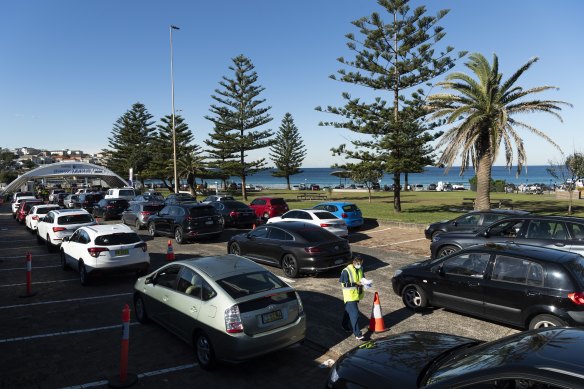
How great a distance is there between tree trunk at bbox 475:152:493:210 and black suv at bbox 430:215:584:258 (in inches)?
411

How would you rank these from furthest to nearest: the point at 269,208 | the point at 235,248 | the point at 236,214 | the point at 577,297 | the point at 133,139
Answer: the point at 133,139 < the point at 269,208 < the point at 236,214 < the point at 235,248 < the point at 577,297

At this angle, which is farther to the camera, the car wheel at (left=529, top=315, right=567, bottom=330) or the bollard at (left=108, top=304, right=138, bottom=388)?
the car wheel at (left=529, top=315, right=567, bottom=330)

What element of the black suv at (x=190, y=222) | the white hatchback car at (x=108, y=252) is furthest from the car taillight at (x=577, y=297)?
the black suv at (x=190, y=222)

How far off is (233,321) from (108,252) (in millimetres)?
6353

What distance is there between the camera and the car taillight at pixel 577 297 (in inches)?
252

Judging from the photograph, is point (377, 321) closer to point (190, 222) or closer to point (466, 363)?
point (466, 363)

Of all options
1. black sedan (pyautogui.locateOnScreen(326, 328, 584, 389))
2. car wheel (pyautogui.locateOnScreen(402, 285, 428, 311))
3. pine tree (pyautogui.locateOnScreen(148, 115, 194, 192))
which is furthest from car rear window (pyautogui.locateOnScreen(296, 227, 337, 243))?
pine tree (pyautogui.locateOnScreen(148, 115, 194, 192))

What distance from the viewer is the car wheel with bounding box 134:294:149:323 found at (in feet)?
26.3

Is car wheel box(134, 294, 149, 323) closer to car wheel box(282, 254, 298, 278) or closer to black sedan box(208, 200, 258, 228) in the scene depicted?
car wheel box(282, 254, 298, 278)

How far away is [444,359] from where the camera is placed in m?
4.02

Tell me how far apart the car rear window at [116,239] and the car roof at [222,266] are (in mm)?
4679

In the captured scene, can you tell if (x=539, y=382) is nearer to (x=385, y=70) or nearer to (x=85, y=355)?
(x=85, y=355)

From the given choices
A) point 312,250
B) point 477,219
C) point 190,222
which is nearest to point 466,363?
point 312,250

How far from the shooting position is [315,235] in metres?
11.4
